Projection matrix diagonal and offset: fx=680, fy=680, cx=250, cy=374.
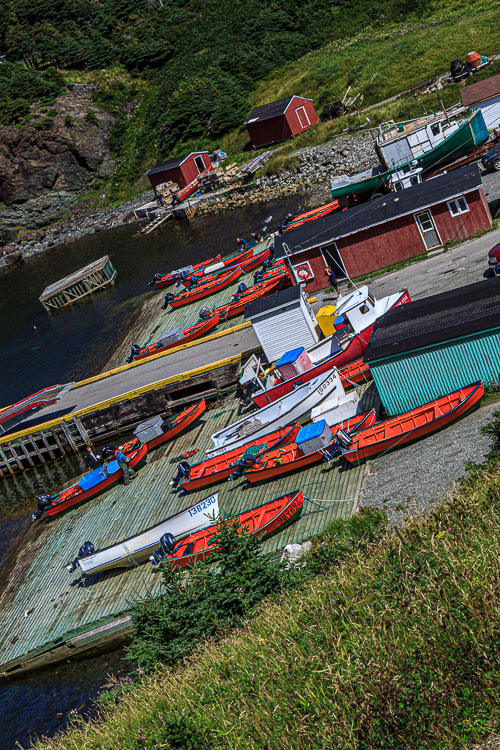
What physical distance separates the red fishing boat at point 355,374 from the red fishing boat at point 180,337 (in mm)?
16363

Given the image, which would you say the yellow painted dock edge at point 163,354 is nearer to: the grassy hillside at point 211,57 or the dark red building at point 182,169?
the grassy hillside at point 211,57

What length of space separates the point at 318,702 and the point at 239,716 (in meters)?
1.28

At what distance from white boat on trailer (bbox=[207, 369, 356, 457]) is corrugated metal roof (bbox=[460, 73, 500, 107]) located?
34.1m

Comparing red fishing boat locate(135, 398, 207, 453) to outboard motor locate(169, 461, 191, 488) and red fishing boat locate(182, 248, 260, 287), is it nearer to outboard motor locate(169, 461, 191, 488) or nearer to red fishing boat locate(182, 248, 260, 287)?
outboard motor locate(169, 461, 191, 488)

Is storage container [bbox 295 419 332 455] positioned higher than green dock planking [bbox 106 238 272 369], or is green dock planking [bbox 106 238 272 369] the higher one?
green dock planking [bbox 106 238 272 369]

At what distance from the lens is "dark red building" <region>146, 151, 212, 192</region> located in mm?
87750

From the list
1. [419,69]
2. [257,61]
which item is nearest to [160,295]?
[419,69]

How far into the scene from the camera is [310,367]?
32406mm

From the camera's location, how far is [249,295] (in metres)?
45.7

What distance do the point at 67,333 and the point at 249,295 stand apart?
23778 millimetres

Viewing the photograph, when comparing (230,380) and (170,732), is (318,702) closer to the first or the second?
(170,732)

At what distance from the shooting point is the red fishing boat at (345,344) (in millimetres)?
31844

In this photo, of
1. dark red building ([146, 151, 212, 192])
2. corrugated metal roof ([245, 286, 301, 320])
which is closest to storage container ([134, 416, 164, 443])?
corrugated metal roof ([245, 286, 301, 320])

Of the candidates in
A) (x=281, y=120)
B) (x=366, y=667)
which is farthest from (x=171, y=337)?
(x=281, y=120)
